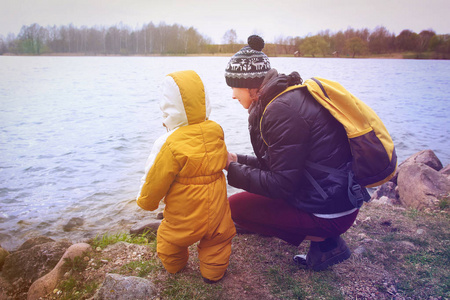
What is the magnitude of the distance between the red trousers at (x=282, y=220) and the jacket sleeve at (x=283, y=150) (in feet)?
0.77

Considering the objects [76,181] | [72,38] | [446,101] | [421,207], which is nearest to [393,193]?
[421,207]

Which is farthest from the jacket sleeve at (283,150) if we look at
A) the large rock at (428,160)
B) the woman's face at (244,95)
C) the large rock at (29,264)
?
the large rock at (428,160)

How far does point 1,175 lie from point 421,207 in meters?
8.58

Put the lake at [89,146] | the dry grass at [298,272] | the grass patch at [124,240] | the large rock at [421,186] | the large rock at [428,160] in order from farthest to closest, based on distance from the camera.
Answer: the large rock at [428,160] → the lake at [89,146] → the large rock at [421,186] → the grass patch at [124,240] → the dry grass at [298,272]

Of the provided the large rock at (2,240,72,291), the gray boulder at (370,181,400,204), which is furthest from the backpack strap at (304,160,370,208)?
the gray boulder at (370,181,400,204)

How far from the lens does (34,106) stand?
701 inches

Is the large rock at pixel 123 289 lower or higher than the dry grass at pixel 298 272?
higher

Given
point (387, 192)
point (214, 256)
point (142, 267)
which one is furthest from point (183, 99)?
point (387, 192)

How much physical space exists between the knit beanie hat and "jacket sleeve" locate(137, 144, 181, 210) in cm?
90

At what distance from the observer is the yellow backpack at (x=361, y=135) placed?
2271 mm

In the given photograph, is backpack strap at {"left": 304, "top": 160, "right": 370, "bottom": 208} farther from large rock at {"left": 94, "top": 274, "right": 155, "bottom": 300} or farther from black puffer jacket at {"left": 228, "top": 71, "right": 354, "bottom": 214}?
large rock at {"left": 94, "top": 274, "right": 155, "bottom": 300}

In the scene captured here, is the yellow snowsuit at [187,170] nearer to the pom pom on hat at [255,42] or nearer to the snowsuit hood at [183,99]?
the snowsuit hood at [183,99]

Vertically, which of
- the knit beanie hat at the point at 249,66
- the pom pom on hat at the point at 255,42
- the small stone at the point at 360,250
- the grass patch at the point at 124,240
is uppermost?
the pom pom on hat at the point at 255,42

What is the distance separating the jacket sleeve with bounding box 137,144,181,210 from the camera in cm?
228
